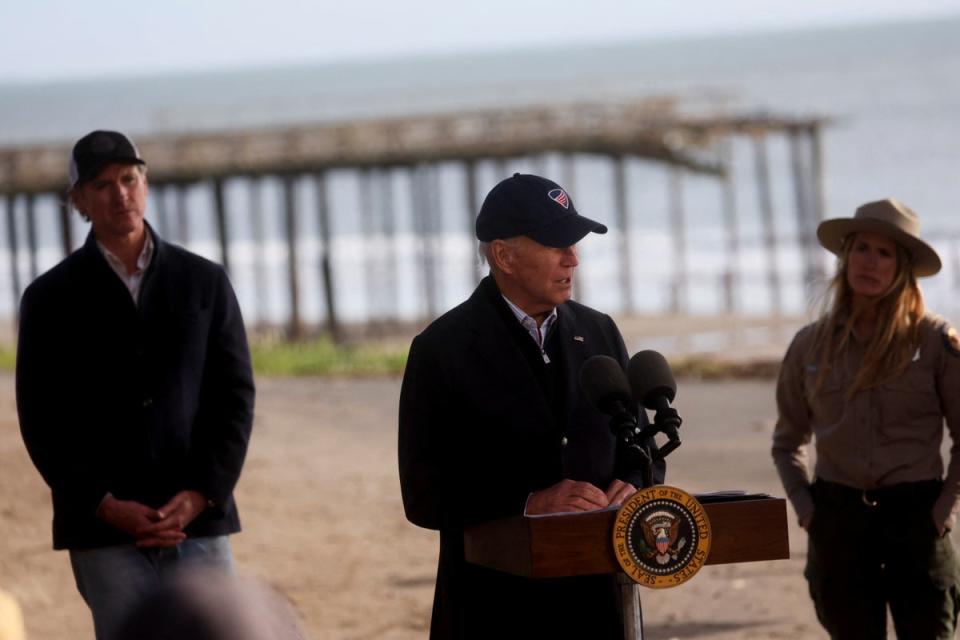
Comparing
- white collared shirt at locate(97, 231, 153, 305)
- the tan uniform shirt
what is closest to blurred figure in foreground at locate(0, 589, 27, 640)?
white collared shirt at locate(97, 231, 153, 305)

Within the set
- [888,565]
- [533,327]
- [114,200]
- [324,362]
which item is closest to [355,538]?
[888,565]

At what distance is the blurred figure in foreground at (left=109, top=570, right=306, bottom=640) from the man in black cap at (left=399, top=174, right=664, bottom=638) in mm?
1834

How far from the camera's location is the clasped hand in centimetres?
450

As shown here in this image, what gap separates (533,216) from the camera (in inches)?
151

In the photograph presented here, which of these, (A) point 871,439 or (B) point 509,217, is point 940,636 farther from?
(B) point 509,217

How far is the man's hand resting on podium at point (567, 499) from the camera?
11.6 ft

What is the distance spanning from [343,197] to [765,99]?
31.1 m

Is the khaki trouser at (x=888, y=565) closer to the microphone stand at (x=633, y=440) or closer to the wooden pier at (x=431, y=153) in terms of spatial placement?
the microphone stand at (x=633, y=440)

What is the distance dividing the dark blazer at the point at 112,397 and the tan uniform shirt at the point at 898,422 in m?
1.78

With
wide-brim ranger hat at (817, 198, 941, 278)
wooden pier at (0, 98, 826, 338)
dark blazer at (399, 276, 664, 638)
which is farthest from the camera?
wooden pier at (0, 98, 826, 338)

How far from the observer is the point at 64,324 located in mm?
4621

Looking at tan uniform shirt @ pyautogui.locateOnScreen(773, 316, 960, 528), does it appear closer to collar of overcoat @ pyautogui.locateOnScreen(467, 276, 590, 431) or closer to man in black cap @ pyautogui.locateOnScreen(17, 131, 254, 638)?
collar of overcoat @ pyautogui.locateOnScreen(467, 276, 590, 431)

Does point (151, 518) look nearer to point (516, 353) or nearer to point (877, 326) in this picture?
point (516, 353)

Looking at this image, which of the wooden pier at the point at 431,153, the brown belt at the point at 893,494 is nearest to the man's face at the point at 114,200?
the brown belt at the point at 893,494
